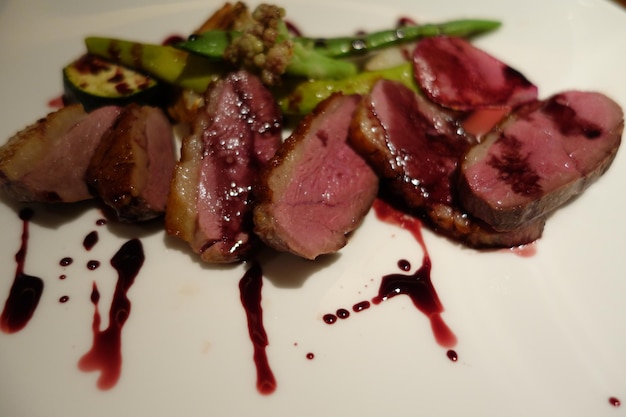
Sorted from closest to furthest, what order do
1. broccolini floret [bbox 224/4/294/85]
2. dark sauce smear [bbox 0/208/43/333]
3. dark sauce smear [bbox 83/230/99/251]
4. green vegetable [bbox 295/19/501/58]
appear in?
1. dark sauce smear [bbox 0/208/43/333]
2. dark sauce smear [bbox 83/230/99/251]
3. broccolini floret [bbox 224/4/294/85]
4. green vegetable [bbox 295/19/501/58]

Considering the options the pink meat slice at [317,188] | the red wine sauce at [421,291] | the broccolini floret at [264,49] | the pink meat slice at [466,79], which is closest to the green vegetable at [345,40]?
the broccolini floret at [264,49]

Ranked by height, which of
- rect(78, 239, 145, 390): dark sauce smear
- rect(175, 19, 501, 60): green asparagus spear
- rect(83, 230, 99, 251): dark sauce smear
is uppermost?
rect(175, 19, 501, 60): green asparagus spear

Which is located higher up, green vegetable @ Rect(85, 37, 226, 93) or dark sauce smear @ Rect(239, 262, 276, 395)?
green vegetable @ Rect(85, 37, 226, 93)

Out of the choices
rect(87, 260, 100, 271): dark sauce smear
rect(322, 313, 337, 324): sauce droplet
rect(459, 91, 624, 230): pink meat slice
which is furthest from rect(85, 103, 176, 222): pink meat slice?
rect(459, 91, 624, 230): pink meat slice

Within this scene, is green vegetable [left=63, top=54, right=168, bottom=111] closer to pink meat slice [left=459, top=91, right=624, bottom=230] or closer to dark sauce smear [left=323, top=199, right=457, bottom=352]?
dark sauce smear [left=323, top=199, right=457, bottom=352]

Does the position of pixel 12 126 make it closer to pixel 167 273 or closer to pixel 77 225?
pixel 77 225

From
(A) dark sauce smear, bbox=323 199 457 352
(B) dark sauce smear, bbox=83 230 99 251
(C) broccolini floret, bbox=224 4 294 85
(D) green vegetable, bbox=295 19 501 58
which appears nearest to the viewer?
(A) dark sauce smear, bbox=323 199 457 352

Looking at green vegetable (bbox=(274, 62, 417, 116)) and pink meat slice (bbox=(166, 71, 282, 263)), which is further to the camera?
green vegetable (bbox=(274, 62, 417, 116))
